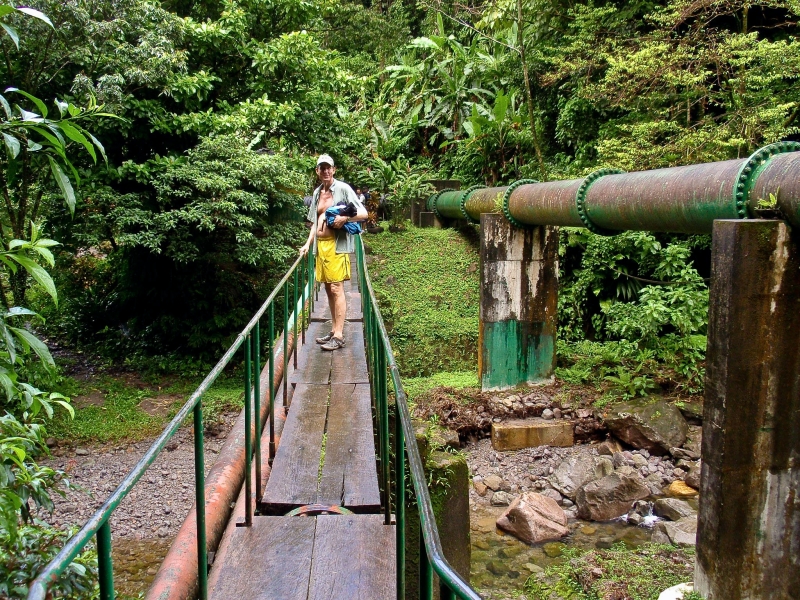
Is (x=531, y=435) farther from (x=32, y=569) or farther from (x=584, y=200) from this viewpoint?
(x=32, y=569)

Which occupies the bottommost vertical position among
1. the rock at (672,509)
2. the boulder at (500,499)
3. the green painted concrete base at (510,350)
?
the boulder at (500,499)

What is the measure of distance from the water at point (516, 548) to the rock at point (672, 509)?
0.10 metres

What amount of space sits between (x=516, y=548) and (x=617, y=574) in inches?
49.2

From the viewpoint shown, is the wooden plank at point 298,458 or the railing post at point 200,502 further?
the wooden plank at point 298,458

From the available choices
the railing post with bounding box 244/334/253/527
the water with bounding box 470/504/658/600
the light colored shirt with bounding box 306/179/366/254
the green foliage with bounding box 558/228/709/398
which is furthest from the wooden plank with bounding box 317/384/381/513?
the green foliage with bounding box 558/228/709/398

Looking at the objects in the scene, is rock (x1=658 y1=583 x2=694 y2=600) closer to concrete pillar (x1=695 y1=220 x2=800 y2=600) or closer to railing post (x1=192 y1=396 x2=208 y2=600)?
concrete pillar (x1=695 y1=220 x2=800 y2=600)

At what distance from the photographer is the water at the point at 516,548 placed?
554cm

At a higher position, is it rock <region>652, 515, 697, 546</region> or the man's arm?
the man's arm

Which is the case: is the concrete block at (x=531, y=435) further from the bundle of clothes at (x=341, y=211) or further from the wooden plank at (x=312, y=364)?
the bundle of clothes at (x=341, y=211)

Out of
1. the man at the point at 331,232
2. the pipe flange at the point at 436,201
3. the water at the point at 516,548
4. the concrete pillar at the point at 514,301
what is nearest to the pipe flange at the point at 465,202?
the pipe flange at the point at 436,201

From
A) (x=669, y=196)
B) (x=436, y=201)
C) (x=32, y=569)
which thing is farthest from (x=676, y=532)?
(x=436, y=201)

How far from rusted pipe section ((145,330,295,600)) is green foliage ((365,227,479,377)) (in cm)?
567

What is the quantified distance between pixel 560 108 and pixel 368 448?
11704 mm

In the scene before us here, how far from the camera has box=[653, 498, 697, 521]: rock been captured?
6.30 metres
